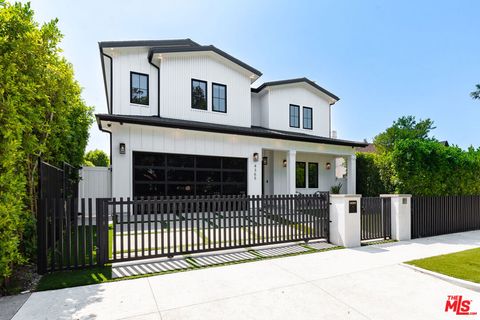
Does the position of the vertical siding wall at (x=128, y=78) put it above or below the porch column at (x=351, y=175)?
above

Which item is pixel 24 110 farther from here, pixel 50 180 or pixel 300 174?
pixel 300 174

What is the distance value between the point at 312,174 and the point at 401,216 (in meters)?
Answer: 8.51

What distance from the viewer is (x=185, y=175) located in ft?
34.6

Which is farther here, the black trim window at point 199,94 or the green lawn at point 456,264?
the black trim window at point 199,94

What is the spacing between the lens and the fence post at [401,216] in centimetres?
746

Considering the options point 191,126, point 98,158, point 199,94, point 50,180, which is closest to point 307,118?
point 199,94

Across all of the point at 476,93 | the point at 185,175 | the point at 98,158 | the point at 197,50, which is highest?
the point at 476,93

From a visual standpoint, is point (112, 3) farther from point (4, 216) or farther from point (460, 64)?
point (460, 64)

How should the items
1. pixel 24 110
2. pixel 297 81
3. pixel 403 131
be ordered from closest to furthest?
pixel 24 110, pixel 297 81, pixel 403 131

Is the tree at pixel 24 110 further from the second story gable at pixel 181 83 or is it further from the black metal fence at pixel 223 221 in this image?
the second story gable at pixel 181 83

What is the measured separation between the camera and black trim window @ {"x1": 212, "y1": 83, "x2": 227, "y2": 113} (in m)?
12.6

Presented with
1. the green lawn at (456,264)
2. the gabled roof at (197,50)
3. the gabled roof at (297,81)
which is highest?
the gabled roof at (197,50)

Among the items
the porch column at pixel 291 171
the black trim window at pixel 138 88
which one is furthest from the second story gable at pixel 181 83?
the porch column at pixel 291 171

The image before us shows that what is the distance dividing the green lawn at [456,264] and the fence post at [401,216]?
5.25ft
